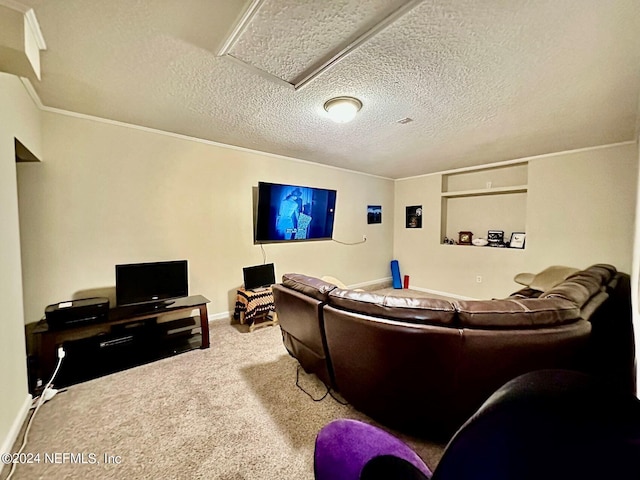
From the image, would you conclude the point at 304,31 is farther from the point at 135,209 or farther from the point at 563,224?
the point at 563,224

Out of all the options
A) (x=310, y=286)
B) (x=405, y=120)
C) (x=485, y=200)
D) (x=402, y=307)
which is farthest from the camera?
(x=485, y=200)

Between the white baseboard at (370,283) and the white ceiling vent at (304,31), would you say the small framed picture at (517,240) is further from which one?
the white ceiling vent at (304,31)

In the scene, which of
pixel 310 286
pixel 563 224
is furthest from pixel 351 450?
pixel 563 224

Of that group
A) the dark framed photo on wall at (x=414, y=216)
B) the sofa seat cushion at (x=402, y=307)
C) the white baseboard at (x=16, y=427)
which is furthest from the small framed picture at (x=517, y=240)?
the white baseboard at (x=16, y=427)

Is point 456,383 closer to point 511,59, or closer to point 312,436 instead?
point 312,436

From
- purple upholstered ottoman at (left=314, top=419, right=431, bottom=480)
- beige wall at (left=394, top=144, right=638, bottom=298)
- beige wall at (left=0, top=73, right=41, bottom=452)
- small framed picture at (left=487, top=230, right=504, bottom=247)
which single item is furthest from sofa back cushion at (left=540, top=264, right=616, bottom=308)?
beige wall at (left=0, top=73, right=41, bottom=452)

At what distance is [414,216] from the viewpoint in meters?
5.39

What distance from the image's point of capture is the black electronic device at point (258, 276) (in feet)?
11.3

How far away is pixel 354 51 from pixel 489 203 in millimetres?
4019

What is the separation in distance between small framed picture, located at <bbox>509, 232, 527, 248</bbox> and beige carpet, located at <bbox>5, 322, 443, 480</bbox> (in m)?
3.74

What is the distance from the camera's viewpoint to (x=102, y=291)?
2654 millimetres

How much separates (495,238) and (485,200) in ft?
2.28

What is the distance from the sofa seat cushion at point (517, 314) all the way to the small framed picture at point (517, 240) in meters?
3.26

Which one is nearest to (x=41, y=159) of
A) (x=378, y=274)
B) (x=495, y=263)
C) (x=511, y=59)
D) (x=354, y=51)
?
(x=354, y=51)
